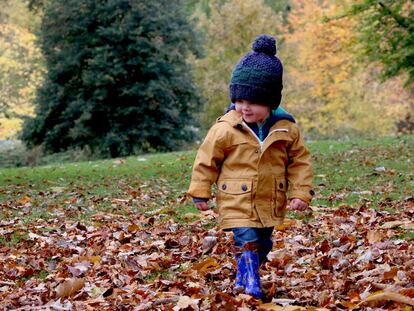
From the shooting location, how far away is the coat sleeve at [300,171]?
192 inches

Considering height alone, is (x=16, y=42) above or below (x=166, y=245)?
above

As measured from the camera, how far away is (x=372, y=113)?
37062 millimetres

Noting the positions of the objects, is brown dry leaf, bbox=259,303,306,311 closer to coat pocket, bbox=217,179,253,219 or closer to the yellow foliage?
coat pocket, bbox=217,179,253,219

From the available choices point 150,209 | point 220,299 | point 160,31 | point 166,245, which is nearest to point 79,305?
point 220,299

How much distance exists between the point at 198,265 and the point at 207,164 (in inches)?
54.3

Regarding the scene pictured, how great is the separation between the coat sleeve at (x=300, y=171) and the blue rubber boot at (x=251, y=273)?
1.59ft

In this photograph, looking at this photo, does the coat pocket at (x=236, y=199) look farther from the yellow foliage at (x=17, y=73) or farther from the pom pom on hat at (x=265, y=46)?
the yellow foliage at (x=17, y=73)

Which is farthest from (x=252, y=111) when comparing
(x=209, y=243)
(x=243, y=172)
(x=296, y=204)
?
(x=209, y=243)

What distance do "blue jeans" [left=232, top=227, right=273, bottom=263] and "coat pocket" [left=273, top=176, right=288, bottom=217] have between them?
16 centimetres

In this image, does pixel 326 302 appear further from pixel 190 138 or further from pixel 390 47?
pixel 190 138

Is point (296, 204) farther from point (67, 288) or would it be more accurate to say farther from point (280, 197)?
point (67, 288)

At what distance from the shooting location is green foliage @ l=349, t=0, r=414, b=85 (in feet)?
53.2

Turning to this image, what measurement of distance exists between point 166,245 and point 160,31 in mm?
22061

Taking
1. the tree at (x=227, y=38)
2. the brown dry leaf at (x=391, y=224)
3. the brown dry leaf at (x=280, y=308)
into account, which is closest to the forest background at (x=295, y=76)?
the tree at (x=227, y=38)
